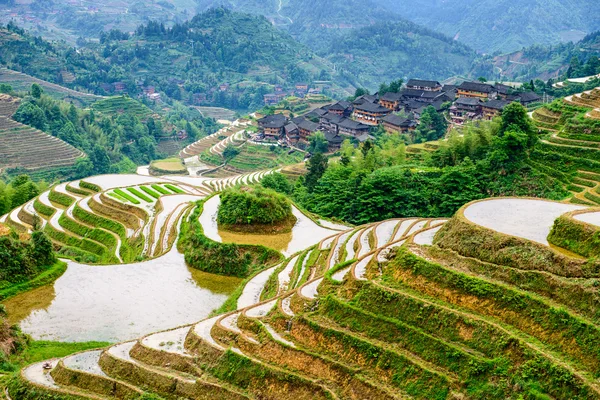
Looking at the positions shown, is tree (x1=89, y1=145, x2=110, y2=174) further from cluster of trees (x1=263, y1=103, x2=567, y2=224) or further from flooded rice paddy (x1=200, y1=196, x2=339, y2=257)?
flooded rice paddy (x1=200, y1=196, x2=339, y2=257)

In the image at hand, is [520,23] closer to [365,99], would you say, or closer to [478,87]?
[365,99]

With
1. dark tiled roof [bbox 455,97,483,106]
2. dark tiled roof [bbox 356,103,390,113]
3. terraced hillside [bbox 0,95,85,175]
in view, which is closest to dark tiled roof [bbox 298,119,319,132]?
dark tiled roof [bbox 356,103,390,113]

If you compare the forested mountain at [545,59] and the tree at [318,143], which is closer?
the tree at [318,143]

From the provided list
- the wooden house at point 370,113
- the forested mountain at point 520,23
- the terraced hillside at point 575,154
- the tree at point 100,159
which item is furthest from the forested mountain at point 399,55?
the terraced hillside at point 575,154

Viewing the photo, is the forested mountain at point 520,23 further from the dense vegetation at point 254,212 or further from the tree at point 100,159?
the dense vegetation at point 254,212

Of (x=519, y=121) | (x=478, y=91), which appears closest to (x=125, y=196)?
(x=519, y=121)

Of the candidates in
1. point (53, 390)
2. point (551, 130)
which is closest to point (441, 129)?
point (551, 130)

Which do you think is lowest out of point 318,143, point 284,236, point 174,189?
point 174,189
